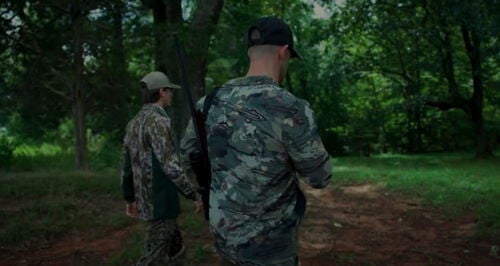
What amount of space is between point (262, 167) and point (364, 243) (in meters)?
4.09

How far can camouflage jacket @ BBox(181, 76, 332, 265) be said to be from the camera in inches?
82.6

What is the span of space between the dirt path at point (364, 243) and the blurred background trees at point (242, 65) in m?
1.74

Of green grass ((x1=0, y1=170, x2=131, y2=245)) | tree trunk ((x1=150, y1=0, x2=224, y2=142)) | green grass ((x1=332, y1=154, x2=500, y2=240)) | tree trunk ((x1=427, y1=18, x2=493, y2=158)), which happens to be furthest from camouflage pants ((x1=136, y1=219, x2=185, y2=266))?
tree trunk ((x1=427, y1=18, x2=493, y2=158))

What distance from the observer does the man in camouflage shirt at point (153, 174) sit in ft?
12.0

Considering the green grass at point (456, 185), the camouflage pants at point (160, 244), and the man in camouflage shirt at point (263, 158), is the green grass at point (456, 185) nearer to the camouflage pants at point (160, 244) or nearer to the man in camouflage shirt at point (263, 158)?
the camouflage pants at point (160, 244)

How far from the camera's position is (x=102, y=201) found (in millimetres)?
7617

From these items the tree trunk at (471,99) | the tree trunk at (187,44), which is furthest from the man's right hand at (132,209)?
the tree trunk at (471,99)

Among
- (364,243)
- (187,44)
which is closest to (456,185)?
(364,243)

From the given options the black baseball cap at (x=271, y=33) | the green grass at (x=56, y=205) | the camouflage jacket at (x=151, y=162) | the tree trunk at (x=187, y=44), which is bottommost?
the green grass at (x=56, y=205)

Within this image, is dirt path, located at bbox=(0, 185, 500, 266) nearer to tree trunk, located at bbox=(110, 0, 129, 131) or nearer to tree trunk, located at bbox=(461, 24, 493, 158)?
tree trunk, located at bbox=(110, 0, 129, 131)

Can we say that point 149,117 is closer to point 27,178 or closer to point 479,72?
point 27,178

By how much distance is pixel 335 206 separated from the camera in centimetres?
820

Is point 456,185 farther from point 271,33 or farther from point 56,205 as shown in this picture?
point 271,33

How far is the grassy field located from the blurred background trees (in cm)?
155
